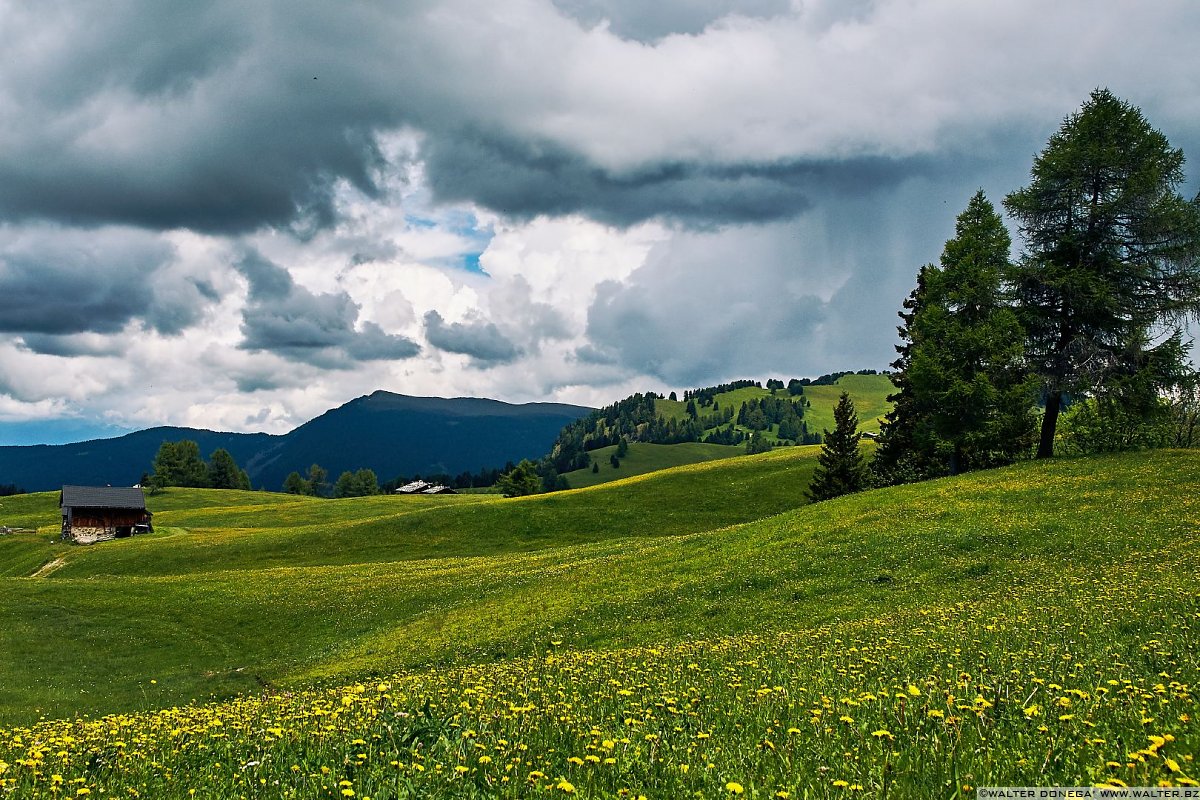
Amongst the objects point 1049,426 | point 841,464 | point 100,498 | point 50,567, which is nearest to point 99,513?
point 100,498

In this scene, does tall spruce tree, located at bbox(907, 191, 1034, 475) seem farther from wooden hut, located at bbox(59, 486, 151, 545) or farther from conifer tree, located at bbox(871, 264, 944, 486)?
wooden hut, located at bbox(59, 486, 151, 545)

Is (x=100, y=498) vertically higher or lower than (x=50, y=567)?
higher

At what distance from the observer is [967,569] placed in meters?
27.8

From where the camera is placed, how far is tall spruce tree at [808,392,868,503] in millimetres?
68500

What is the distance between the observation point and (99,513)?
9944cm

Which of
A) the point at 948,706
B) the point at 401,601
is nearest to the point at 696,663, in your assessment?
the point at 948,706

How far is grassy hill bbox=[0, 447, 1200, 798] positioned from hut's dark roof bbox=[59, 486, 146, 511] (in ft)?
94.6

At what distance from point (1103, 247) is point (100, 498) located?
392 feet

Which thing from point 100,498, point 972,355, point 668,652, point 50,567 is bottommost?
point 50,567

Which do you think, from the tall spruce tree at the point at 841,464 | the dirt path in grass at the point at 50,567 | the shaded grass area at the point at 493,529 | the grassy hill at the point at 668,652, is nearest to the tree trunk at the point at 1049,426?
the grassy hill at the point at 668,652

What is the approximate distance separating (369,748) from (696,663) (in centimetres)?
868

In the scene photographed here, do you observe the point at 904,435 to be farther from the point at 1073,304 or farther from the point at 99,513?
the point at 99,513

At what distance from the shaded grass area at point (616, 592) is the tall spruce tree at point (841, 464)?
951 inches

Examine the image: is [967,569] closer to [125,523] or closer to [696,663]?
[696,663]
